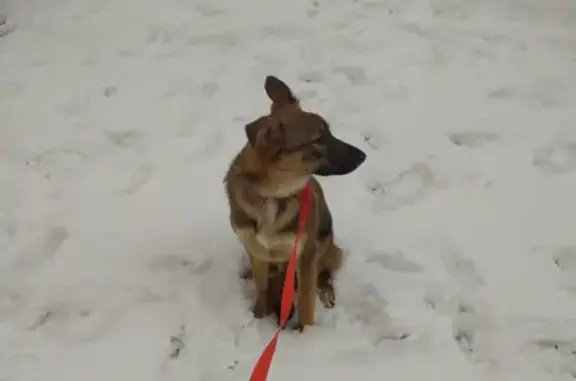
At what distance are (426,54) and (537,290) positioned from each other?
4.09 ft

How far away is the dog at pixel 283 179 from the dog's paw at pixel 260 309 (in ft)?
0.49

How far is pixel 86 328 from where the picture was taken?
1955mm

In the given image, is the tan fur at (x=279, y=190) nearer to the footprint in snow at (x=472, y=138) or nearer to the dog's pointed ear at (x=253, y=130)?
the dog's pointed ear at (x=253, y=130)

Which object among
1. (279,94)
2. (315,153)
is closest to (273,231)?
(315,153)

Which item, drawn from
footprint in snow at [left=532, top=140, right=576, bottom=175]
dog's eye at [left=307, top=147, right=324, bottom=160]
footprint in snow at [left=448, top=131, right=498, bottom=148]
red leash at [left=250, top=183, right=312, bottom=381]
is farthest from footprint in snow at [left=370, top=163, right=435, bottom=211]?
dog's eye at [left=307, top=147, right=324, bottom=160]

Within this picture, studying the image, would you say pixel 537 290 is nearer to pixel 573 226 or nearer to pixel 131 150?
pixel 573 226

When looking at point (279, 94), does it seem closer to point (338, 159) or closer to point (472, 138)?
point (338, 159)

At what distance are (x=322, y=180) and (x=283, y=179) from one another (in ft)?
2.66

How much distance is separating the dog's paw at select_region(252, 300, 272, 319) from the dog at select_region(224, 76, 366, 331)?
15cm

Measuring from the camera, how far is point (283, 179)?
160 centimetres

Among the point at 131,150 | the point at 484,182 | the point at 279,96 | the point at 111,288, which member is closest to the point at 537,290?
the point at 484,182

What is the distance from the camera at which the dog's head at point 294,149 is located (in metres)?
1.55

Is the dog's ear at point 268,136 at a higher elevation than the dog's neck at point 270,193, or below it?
higher

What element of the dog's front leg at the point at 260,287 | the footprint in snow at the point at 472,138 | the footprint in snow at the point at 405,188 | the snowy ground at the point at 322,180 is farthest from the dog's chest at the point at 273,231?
the footprint in snow at the point at 472,138
